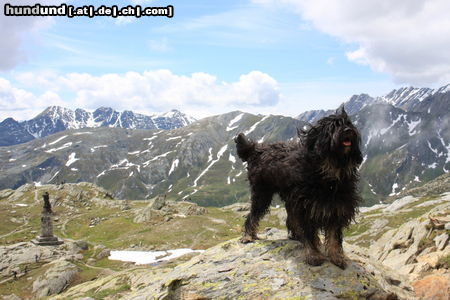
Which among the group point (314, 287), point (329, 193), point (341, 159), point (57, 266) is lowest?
point (57, 266)

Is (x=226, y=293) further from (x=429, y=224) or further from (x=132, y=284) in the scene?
(x=429, y=224)

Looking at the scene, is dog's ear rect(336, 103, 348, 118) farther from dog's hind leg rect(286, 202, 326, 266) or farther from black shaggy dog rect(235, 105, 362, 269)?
dog's hind leg rect(286, 202, 326, 266)

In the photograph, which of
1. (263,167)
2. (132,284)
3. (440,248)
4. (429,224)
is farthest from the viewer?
(429,224)

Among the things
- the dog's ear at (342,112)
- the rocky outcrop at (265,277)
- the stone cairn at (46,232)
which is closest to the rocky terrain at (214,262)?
the rocky outcrop at (265,277)

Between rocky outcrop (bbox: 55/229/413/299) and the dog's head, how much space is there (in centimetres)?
272

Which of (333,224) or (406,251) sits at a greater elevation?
(333,224)

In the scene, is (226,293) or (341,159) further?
(226,293)

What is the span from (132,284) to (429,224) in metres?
16.2

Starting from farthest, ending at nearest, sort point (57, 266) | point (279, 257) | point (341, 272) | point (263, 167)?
point (57, 266), point (263, 167), point (279, 257), point (341, 272)

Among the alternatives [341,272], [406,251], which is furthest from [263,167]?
[406,251]

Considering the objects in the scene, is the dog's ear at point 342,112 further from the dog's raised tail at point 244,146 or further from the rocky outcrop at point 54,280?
the rocky outcrop at point 54,280

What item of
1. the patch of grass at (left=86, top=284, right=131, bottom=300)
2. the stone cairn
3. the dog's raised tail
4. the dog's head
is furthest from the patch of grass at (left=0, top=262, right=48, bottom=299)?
the dog's head

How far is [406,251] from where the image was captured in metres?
18.6

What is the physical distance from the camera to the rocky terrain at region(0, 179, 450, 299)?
370 inches
